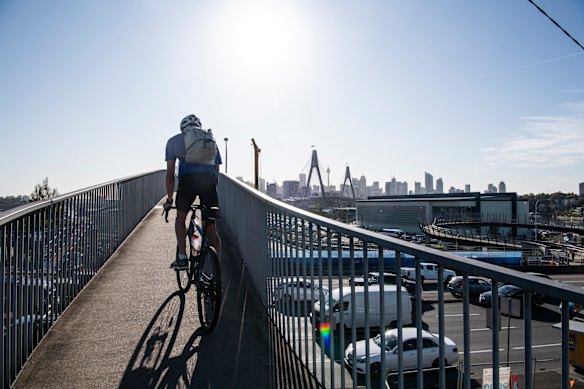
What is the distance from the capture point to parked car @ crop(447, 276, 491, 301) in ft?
4.40

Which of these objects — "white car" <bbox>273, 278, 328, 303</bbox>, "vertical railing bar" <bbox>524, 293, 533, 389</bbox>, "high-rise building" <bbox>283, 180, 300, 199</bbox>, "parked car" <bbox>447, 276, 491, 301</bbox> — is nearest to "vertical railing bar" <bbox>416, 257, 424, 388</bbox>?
"parked car" <bbox>447, 276, 491, 301</bbox>

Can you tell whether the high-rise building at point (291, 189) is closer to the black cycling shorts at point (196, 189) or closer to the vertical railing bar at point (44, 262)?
the black cycling shorts at point (196, 189)

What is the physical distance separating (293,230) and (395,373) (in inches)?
59.2

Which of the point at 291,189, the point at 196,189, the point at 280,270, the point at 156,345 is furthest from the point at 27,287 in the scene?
the point at 291,189

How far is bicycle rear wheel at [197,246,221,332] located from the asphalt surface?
11 cm

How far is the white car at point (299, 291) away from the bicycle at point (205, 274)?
496 millimetres

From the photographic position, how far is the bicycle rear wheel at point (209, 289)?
3465mm

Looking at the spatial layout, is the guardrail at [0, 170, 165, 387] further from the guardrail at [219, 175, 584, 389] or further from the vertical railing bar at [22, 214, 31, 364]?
the guardrail at [219, 175, 584, 389]

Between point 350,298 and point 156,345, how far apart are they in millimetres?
1825

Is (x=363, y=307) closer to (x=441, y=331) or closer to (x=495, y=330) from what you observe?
(x=441, y=331)

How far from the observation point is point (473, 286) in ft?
4.51

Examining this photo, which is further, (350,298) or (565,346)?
(350,298)

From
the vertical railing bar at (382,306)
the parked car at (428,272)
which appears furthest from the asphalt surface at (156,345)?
the parked car at (428,272)

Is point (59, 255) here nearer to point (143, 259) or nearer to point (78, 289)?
point (78, 289)
